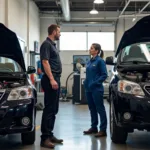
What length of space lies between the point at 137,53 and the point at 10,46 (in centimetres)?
200

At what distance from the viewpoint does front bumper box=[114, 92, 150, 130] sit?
3.76 meters

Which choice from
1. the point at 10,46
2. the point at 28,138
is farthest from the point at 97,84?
the point at 10,46

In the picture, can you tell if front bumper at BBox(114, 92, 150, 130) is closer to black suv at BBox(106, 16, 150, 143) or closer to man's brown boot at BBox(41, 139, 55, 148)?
black suv at BBox(106, 16, 150, 143)

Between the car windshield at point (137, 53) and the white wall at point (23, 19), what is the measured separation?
13.5 feet

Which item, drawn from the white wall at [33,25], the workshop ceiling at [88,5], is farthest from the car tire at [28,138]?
the workshop ceiling at [88,5]

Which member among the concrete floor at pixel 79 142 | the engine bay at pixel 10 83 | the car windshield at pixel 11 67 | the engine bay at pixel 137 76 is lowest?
the concrete floor at pixel 79 142

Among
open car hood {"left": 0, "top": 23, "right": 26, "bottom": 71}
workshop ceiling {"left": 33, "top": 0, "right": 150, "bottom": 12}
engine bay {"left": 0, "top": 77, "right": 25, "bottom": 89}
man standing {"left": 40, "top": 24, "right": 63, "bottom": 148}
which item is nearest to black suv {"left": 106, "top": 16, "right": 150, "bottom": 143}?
man standing {"left": 40, "top": 24, "right": 63, "bottom": 148}

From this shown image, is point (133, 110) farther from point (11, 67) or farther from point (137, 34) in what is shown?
point (11, 67)

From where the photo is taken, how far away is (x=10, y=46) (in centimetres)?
477

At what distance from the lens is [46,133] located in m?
4.35

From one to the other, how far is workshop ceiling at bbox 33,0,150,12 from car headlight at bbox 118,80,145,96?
928 centimetres

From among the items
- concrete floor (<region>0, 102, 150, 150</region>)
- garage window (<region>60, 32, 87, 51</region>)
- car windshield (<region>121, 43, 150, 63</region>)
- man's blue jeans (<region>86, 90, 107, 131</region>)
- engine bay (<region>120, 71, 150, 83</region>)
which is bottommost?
concrete floor (<region>0, 102, 150, 150</region>)

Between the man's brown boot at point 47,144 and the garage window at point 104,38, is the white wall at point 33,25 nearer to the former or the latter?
the garage window at point 104,38

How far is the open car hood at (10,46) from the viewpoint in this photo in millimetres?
4574
